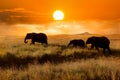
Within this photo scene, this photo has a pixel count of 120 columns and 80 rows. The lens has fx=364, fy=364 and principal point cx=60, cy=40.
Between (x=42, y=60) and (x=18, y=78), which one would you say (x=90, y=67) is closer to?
(x=18, y=78)

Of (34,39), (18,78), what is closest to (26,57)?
(18,78)

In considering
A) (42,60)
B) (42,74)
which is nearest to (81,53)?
(42,60)

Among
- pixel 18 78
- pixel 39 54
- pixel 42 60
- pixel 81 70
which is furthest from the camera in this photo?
pixel 39 54

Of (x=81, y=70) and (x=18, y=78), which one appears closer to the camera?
(x=18, y=78)

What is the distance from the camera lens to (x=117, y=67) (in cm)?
1441

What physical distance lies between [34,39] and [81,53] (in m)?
15.1

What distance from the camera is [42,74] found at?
13.0m

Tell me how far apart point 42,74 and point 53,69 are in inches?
49.7

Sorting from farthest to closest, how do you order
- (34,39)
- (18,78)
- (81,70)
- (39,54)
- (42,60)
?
(34,39) → (39,54) → (42,60) → (81,70) → (18,78)

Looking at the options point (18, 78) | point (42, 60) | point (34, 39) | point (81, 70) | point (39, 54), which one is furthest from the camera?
point (34, 39)

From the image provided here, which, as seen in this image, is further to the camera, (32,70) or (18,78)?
(32,70)

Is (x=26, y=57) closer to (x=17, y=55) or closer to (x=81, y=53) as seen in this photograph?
(x=17, y=55)

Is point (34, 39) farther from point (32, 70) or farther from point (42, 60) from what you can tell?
point (32, 70)

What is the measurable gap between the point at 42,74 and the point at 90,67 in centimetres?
229
